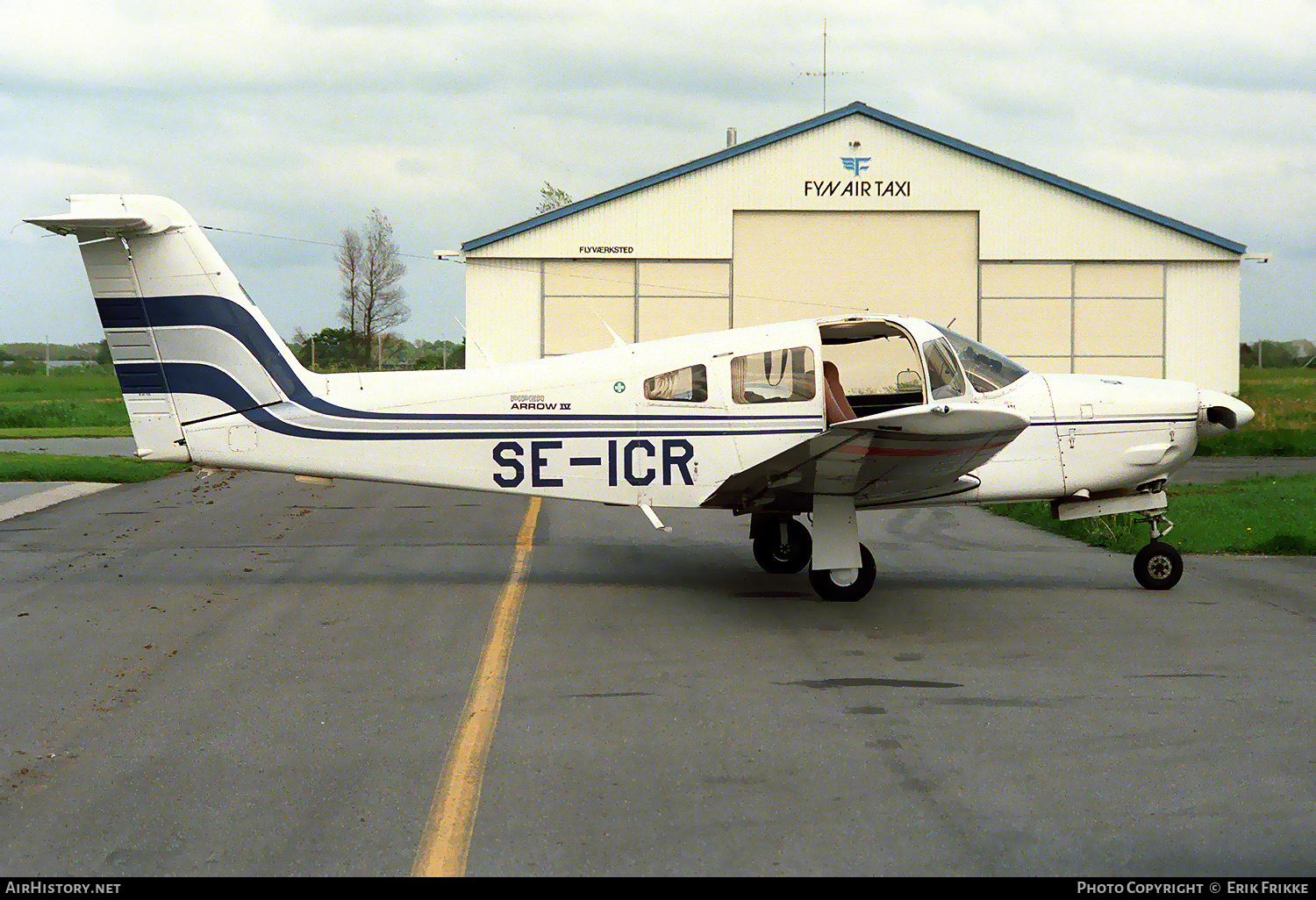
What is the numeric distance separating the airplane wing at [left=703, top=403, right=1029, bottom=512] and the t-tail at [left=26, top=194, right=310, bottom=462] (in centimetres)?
414

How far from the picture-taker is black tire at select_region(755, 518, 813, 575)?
36.9 feet

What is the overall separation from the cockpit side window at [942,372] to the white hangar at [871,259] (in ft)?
65.9

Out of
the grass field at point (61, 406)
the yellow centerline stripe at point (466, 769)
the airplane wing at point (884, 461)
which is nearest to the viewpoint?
the yellow centerline stripe at point (466, 769)

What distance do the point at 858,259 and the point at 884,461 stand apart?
72.1 ft

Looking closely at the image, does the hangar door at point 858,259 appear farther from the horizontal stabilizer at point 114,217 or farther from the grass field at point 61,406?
the horizontal stabilizer at point 114,217

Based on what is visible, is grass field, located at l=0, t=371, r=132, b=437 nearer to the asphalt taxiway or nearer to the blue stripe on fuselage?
the asphalt taxiway

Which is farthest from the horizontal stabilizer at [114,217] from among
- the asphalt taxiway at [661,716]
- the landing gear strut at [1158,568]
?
the landing gear strut at [1158,568]

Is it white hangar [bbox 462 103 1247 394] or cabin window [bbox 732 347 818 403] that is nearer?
cabin window [bbox 732 347 818 403]

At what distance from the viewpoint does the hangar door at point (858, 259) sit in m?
30.3

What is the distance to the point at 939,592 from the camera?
1034 cm

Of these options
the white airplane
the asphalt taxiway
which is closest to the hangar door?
the asphalt taxiway

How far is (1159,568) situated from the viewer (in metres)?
10.4

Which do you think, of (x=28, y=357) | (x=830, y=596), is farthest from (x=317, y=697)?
(x=28, y=357)

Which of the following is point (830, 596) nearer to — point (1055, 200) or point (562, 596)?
point (562, 596)
